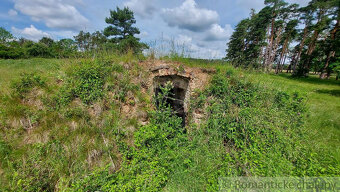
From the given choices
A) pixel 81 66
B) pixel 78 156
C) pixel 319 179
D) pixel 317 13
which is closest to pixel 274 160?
pixel 319 179

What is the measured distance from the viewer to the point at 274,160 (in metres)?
2.63

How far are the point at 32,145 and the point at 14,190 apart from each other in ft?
2.66

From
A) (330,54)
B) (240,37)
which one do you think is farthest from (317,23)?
(240,37)

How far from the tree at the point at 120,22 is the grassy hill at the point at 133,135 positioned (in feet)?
50.1

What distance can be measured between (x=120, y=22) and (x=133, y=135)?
18.7m

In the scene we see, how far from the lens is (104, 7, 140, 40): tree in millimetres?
16172

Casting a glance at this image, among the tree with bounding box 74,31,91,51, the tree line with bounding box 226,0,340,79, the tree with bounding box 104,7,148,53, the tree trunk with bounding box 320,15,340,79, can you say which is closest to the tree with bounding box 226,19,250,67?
the tree line with bounding box 226,0,340,79

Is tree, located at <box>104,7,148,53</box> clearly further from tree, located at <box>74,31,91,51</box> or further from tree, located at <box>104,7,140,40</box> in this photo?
tree, located at <box>74,31,91,51</box>

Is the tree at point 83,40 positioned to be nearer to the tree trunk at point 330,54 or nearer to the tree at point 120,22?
the tree at point 120,22

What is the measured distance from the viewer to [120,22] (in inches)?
660

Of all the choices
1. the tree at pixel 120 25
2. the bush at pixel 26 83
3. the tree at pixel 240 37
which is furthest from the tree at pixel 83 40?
the tree at pixel 240 37

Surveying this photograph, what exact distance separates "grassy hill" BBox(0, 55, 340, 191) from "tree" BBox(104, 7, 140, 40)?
50.1 feet

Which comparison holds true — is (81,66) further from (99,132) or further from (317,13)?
(317,13)

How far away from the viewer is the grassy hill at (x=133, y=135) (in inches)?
95.5
